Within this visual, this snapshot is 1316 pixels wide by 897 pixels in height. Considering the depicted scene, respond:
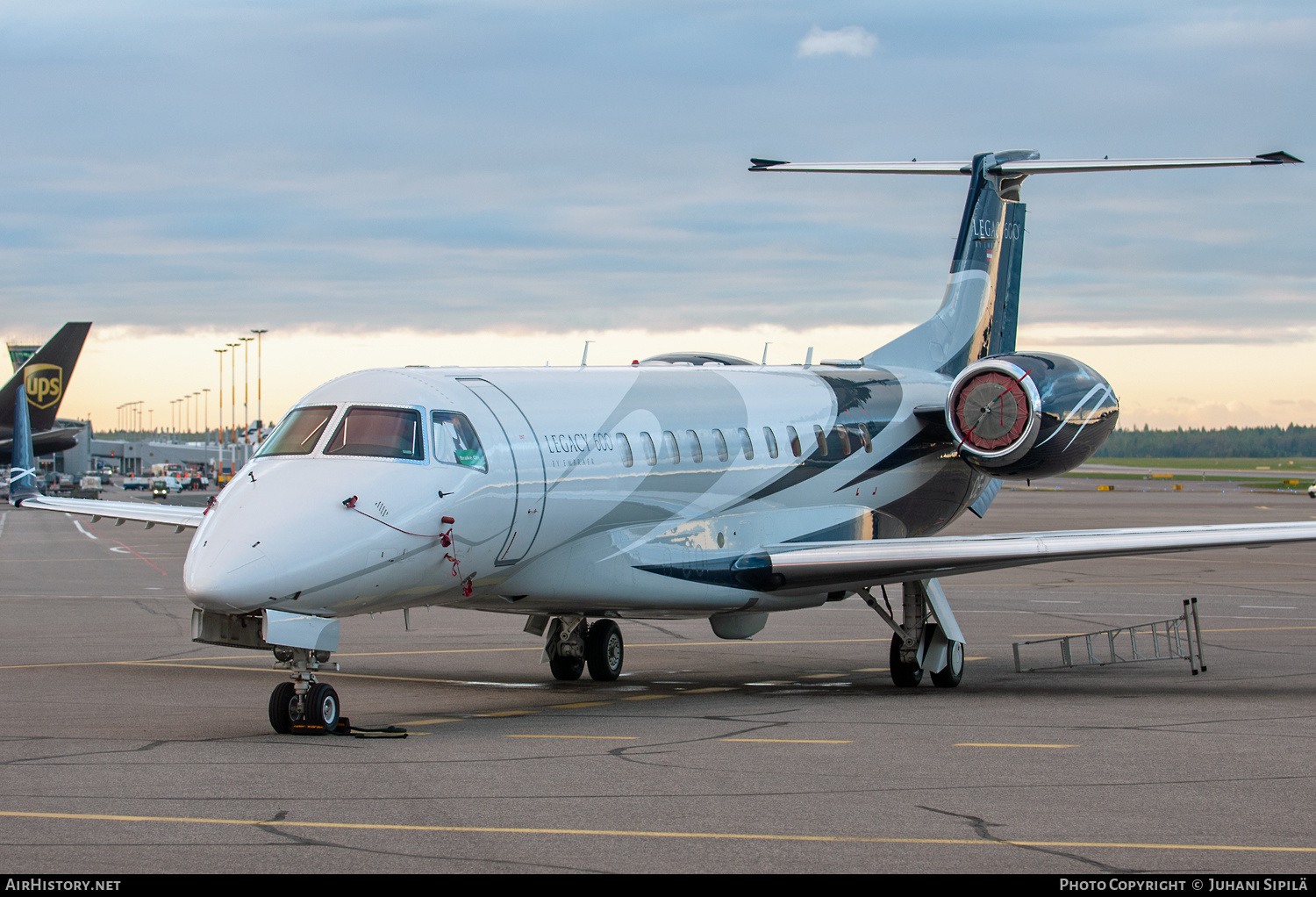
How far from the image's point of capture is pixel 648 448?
55.5 feet

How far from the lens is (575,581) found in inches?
625

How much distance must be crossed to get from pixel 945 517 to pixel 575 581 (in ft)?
27.6

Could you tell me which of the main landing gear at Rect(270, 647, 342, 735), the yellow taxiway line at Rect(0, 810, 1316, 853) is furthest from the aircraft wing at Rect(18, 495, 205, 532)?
the yellow taxiway line at Rect(0, 810, 1316, 853)

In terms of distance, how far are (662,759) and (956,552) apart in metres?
6.08

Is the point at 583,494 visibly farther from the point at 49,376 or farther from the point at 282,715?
the point at 49,376

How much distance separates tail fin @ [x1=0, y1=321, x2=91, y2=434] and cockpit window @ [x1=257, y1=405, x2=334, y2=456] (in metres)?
76.7

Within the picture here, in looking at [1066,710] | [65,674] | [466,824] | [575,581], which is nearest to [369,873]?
[466,824]

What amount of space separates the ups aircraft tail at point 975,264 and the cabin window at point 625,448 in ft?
23.4

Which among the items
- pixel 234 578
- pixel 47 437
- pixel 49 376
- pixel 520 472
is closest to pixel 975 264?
pixel 520 472

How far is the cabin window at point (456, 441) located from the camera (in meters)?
14.2

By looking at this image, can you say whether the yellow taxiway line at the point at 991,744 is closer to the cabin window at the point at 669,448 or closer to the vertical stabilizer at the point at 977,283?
the cabin window at the point at 669,448

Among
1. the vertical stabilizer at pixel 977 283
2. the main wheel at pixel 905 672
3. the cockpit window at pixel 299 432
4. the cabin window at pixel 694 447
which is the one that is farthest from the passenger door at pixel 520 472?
the vertical stabilizer at pixel 977 283
